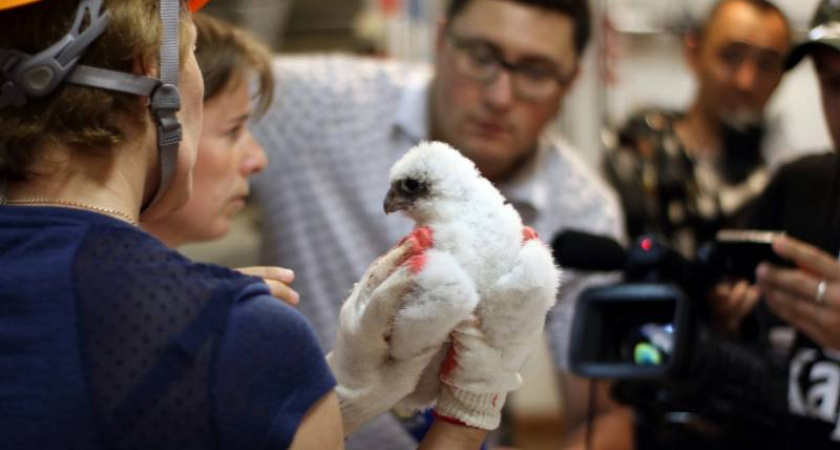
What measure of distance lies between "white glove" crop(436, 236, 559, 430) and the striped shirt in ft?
2.57

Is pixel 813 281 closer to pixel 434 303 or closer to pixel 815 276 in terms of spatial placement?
pixel 815 276

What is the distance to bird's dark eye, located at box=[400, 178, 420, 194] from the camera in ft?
2.95

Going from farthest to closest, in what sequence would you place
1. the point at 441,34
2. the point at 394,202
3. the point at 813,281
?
the point at 441,34 < the point at 813,281 < the point at 394,202

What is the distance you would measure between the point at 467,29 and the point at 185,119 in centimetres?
97

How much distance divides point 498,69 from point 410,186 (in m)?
0.93

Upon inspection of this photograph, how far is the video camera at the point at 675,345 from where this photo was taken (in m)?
1.31

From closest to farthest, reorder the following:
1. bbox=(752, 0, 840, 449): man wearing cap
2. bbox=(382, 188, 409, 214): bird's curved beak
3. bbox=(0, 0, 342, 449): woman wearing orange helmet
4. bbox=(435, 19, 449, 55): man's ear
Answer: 1. bbox=(0, 0, 342, 449): woman wearing orange helmet
2. bbox=(382, 188, 409, 214): bird's curved beak
3. bbox=(752, 0, 840, 449): man wearing cap
4. bbox=(435, 19, 449, 55): man's ear

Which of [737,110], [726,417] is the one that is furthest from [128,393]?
[737,110]

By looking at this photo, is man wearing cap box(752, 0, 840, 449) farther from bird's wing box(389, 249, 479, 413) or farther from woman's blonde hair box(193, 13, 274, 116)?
woman's blonde hair box(193, 13, 274, 116)

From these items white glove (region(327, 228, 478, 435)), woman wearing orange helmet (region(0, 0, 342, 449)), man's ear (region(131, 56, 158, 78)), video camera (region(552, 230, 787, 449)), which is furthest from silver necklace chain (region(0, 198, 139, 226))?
video camera (region(552, 230, 787, 449))

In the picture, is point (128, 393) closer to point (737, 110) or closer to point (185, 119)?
point (185, 119)

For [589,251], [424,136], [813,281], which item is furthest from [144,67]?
[424,136]

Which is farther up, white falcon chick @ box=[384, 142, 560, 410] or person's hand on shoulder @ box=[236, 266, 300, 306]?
white falcon chick @ box=[384, 142, 560, 410]

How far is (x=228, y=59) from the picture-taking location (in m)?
1.33
